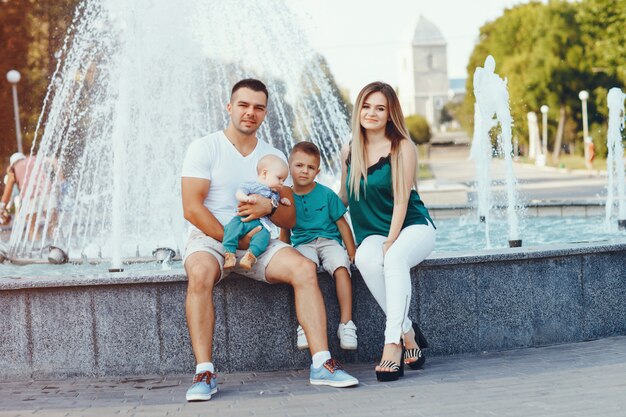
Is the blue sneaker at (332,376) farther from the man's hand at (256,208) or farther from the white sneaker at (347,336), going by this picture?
the man's hand at (256,208)

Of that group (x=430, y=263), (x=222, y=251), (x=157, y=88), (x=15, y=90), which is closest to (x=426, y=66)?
(x=15, y=90)

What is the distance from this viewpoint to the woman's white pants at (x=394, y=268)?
5.54 meters

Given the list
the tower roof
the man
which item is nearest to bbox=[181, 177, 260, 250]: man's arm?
the man

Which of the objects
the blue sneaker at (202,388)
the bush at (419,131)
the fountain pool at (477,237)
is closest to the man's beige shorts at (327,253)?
the fountain pool at (477,237)

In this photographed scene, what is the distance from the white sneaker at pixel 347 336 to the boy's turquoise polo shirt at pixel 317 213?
54 centimetres

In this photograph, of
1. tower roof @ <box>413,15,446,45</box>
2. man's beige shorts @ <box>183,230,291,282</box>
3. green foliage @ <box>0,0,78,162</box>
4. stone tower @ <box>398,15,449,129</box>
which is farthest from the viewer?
tower roof @ <box>413,15,446,45</box>

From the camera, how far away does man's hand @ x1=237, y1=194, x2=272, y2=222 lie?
5.53 m

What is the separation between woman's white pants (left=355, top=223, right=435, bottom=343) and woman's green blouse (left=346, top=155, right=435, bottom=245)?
0.06 m

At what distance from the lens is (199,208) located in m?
5.62

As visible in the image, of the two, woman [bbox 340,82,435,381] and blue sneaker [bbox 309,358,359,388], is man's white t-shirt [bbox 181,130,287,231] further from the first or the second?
blue sneaker [bbox 309,358,359,388]

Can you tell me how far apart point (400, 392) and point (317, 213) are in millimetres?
1251

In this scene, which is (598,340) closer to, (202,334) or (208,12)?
(202,334)

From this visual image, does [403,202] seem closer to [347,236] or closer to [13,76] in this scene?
[347,236]

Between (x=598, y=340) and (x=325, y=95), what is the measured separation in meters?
7.45
